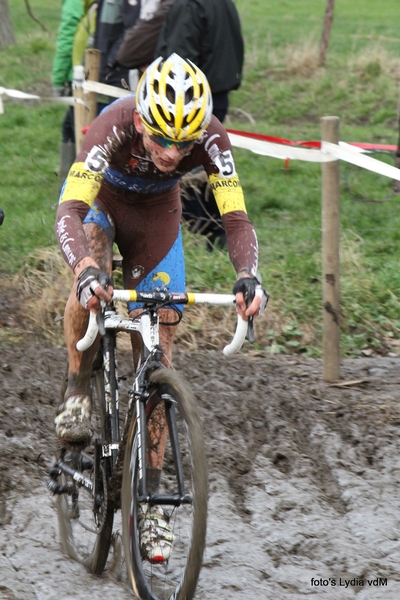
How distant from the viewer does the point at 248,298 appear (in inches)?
138

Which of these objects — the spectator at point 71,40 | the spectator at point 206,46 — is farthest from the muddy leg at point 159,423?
the spectator at point 71,40

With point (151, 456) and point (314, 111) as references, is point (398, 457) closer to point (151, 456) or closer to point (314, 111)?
point (151, 456)

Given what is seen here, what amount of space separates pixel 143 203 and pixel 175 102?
0.77m

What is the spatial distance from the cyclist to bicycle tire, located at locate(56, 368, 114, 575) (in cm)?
10

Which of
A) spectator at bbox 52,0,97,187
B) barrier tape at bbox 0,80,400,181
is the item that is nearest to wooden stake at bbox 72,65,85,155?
barrier tape at bbox 0,80,400,181

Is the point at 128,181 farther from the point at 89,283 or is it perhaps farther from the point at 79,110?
the point at 79,110

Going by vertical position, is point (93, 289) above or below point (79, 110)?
below

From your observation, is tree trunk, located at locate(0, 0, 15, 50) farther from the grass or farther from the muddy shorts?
the muddy shorts

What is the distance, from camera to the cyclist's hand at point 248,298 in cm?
349

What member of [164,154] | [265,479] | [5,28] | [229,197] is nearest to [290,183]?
[265,479]

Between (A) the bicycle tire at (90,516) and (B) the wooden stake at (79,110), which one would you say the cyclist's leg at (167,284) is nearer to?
(A) the bicycle tire at (90,516)

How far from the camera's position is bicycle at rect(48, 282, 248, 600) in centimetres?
322

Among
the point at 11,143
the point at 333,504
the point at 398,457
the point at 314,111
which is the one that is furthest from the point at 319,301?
the point at 314,111

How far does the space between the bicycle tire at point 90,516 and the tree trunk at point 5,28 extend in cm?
1403
